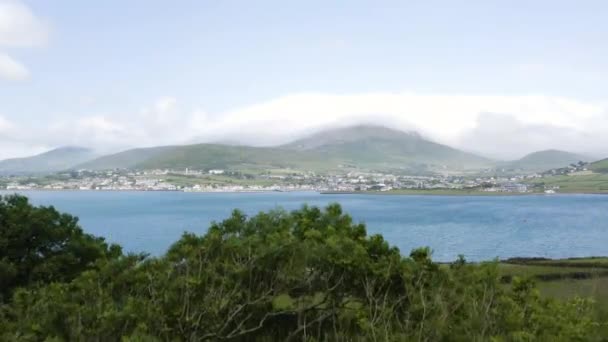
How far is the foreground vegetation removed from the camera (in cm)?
1307

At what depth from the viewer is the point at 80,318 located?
13.2 metres

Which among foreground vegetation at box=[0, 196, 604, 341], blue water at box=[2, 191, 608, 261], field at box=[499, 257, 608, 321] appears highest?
foreground vegetation at box=[0, 196, 604, 341]

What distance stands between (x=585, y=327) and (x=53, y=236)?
22.8m

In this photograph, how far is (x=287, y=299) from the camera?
16000 mm

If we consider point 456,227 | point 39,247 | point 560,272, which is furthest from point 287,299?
point 456,227

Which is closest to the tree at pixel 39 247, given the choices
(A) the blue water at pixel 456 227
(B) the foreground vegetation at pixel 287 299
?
(B) the foreground vegetation at pixel 287 299

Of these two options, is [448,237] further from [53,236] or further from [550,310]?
[550,310]

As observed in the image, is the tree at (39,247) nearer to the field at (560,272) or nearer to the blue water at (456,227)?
the field at (560,272)

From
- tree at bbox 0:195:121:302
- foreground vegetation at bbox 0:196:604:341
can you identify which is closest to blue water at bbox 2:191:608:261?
tree at bbox 0:195:121:302

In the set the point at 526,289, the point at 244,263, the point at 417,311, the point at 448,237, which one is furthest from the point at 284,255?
the point at 448,237

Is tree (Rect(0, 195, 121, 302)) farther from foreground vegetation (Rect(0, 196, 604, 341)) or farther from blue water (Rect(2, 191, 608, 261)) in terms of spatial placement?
blue water (Rect(2, 191, 608, 261))

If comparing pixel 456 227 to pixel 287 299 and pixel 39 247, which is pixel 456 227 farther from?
pixel 287 299

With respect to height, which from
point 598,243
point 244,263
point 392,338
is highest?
point 244,263

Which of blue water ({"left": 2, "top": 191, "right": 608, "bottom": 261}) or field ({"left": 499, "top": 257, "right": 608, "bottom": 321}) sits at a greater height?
field ({"left": 499, "top": 257, "right": 608, "bottom": 321})
